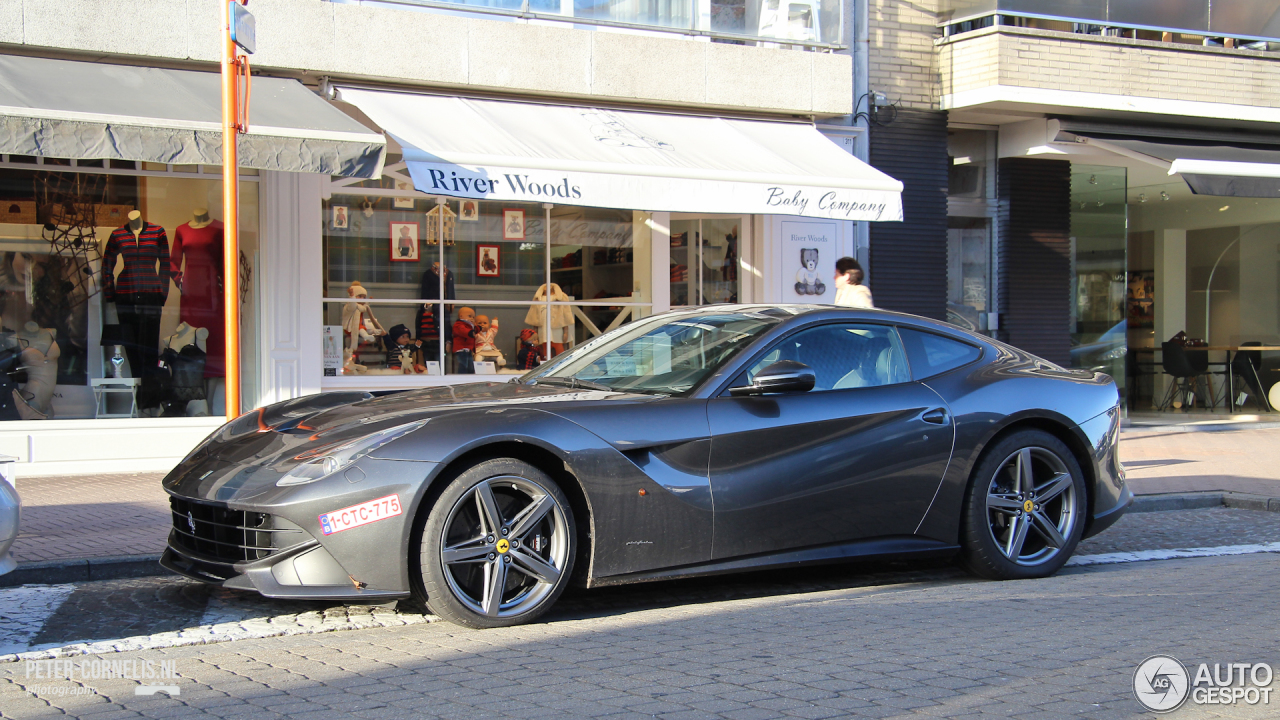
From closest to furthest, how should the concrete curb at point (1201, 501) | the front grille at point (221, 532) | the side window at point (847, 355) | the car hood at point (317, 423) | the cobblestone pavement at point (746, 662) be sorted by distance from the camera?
the cobblestone pavement at point (746, 662) < the front grille at point (221, 532) < the car hood at point (317, 423) < the side window at point (847, 355) < the concrete curb at point (1201, 501)

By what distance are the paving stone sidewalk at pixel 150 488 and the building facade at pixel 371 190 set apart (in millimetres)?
1094

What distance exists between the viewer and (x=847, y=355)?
5.45m

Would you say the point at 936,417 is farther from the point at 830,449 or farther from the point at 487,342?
the point at 487,342

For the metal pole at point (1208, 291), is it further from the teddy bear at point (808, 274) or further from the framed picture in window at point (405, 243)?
the framed picture in window at point (405, 243)

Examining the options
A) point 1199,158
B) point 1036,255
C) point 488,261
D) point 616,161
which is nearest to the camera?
point 616,161

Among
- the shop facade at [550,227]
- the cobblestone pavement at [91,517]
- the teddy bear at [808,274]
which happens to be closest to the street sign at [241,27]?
the shop facade at [550,227]

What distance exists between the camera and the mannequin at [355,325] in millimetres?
10328

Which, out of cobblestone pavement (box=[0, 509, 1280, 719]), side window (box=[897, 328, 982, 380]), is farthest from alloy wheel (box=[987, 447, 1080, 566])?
side window (box=[897, 328, 982, 380])

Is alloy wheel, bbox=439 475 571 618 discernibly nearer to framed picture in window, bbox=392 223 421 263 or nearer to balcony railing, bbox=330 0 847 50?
→ framed picture in window, bbox=392 223 421 263

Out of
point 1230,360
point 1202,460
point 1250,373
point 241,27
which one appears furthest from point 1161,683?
point 1230,360

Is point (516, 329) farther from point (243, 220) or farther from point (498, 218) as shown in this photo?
point (243, 220)

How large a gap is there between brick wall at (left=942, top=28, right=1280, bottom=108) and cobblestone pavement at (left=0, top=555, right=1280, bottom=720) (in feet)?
26.5

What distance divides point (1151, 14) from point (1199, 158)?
80.7 inches

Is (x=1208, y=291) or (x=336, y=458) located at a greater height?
(x=1208, y=291)
